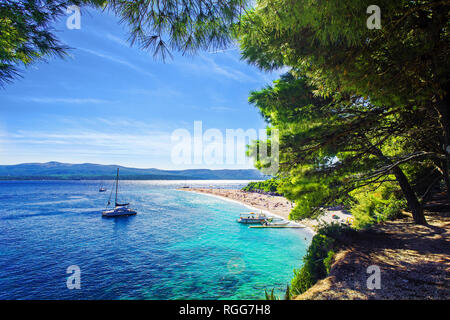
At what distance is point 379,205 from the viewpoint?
10.7m

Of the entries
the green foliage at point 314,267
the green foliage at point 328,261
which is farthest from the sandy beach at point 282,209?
the green foliage at point 328,261

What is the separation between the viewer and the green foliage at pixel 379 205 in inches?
410

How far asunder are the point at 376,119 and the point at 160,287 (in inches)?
556

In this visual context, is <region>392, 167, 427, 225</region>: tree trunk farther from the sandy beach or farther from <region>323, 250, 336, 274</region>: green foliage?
<region>323, 250, 336, 274</region>: green foliage

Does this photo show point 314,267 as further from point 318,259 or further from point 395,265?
point 395,265

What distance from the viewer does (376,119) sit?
5078mm

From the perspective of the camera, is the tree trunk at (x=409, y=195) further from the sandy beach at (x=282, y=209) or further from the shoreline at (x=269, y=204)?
the shoreline at (x=269, y=204)

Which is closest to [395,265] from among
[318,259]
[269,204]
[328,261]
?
[328,261]

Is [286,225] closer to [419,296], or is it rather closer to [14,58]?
[419,296]

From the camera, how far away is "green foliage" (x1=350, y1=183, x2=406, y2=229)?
34.2 ft

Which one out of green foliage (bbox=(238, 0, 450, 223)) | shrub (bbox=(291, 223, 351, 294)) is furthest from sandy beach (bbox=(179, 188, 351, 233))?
green foliage (bbox=(238, 0, 450, 223))

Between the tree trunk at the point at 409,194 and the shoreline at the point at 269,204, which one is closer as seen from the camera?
the tree trunk at the point at 409,194

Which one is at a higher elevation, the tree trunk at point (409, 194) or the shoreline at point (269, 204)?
the tree trunk at point (409, 194)

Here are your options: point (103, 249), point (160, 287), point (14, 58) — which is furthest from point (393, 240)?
point (103, 249)
